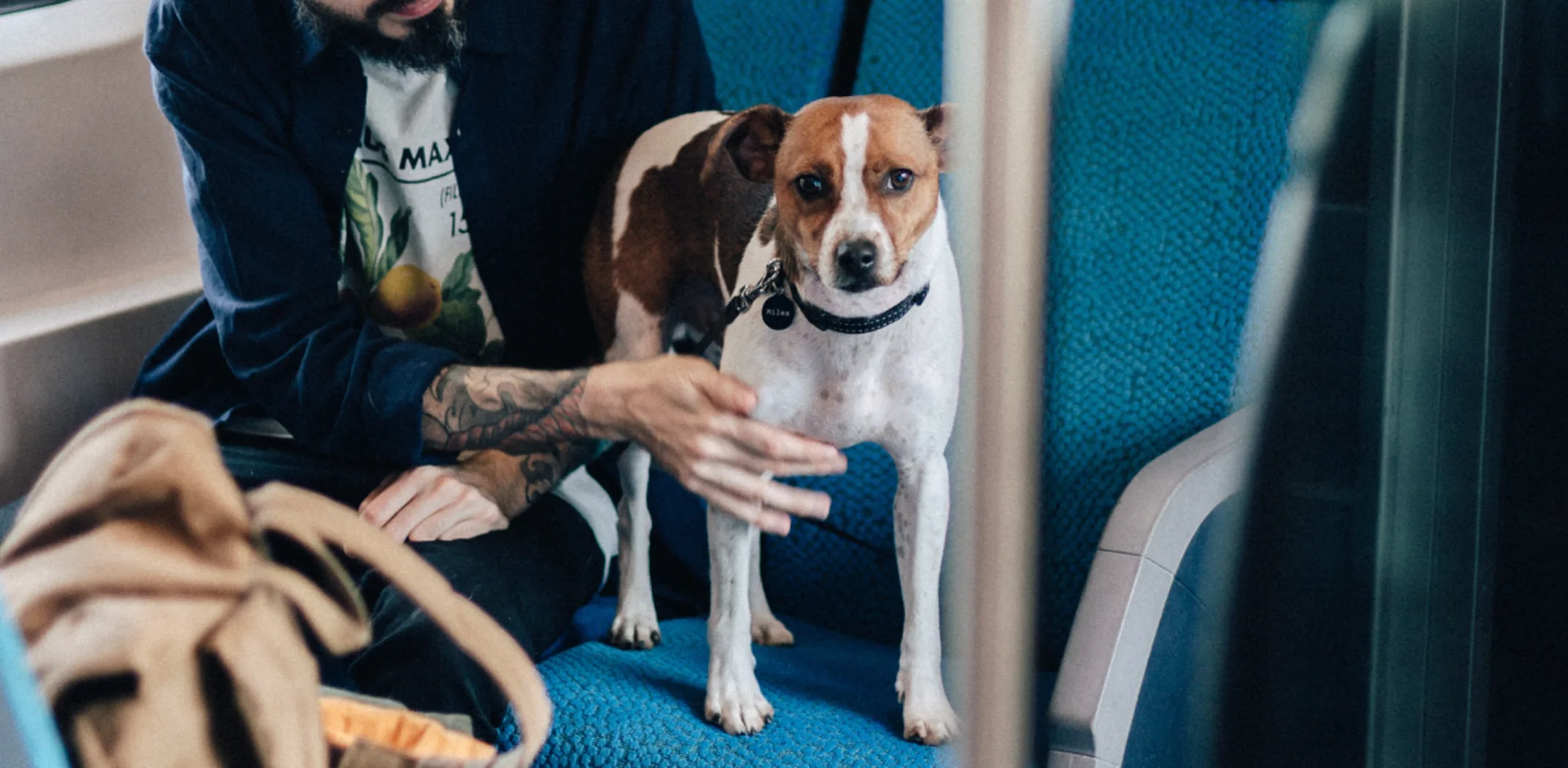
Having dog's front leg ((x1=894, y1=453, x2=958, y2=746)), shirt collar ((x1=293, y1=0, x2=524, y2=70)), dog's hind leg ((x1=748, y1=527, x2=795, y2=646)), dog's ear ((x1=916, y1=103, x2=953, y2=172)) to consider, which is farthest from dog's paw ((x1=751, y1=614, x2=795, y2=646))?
shirt collar ((x1=293, y1=0, x2=524, y2=70))

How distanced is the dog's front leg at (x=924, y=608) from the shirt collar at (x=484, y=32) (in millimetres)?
409

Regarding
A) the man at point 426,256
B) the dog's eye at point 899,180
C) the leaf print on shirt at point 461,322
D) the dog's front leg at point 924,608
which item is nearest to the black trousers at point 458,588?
the man at point 426,256

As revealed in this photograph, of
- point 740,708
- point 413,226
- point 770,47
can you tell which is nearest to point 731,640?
point 740,708

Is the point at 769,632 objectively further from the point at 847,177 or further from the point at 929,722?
the point at 847,177

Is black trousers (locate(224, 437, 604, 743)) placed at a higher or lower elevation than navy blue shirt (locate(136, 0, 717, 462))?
lower

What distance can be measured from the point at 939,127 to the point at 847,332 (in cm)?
15

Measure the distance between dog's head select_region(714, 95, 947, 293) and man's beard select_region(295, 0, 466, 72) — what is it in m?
0.19

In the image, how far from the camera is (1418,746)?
858mm

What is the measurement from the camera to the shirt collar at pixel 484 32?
2.64 ft

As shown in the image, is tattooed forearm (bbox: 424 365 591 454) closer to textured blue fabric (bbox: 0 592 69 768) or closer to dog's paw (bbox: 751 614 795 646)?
dog's paw (bbox: 751 614 795 646)

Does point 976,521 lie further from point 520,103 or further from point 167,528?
point 520,103

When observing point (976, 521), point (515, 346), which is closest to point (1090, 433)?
point (976, 521)

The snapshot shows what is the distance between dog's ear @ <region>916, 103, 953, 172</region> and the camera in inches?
25.7

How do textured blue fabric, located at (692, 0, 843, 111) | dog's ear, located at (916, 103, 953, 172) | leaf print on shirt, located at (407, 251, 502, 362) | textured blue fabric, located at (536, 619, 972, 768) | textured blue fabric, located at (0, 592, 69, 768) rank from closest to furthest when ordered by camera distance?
textured blue fabric, located at (0, 592, 69, 768), dog's ear, located at (916, 103, 953, 172), textured blue fabric, located at (536, 619, 972, 768), leaf print on shirt, located at (407, 251, 502, 362), textured blue fabric, located at (692, 0, 843, 111)
